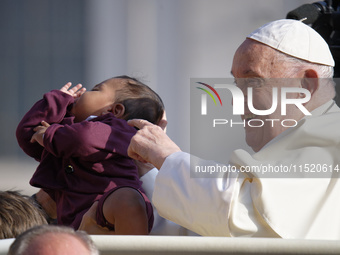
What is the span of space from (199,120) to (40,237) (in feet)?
4.68

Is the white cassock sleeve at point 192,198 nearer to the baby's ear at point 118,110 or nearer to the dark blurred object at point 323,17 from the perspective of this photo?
the baby's ear at point 118,110

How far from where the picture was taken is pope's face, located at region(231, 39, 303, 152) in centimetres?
256

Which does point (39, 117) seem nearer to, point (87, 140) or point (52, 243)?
point (87, 140)

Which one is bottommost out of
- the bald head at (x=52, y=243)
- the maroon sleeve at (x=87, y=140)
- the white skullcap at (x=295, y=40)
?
the maroon sleeve at (x=87, y=140)

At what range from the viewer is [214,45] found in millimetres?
6289

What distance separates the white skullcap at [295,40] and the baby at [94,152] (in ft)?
1.64

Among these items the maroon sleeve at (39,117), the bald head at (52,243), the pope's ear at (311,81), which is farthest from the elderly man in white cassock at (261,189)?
the bald head at (52,243)

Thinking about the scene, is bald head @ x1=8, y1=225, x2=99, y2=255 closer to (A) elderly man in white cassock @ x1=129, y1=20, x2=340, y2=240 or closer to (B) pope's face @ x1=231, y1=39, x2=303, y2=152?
(A) elderly man in white cassock @ x1=129, y1=20, x2=340, y2=240

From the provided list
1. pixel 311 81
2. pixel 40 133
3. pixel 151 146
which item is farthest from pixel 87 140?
pixel 311 81

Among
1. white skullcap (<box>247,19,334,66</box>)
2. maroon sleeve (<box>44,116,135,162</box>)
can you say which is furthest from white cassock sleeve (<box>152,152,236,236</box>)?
white skullcap (<box>247,19,334,66</box>)

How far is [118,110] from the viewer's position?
2812 mm

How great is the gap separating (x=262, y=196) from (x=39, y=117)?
1.04 metres

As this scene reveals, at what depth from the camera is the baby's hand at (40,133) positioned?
8.54 feet

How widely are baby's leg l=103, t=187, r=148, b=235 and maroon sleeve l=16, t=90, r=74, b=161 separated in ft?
1.70
